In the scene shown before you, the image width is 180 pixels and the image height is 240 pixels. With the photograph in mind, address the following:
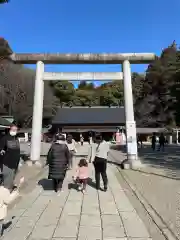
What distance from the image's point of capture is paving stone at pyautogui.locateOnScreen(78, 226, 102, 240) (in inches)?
163

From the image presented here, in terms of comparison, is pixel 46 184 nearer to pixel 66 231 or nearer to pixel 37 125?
pixel 66 231

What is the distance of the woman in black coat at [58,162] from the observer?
23.2 feet

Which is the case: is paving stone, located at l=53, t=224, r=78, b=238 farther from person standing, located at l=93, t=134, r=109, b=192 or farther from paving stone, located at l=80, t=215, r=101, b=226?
person standing, located at l=93, t=134, r=109, b=192

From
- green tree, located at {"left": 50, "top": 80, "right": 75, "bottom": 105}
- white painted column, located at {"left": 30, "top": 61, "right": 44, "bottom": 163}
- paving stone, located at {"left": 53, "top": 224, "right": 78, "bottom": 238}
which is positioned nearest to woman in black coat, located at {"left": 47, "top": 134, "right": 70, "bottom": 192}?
paving stone, located at {"left": 53, "top": 224, "right": 78, "bottom": 238}

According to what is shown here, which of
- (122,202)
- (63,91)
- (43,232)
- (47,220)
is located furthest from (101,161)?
(63,91)

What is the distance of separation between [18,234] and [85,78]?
32.0ft

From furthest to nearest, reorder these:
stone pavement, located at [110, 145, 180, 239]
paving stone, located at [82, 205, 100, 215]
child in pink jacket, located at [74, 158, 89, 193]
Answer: child in pink jacket, located at [74, 158, 89, 193]
paving stone, located at [82, 205, 100, 215]
stone pavement, located at [110, 145, 180, 239]

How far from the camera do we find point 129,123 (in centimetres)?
1275

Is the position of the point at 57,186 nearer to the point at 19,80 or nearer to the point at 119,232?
the point at 119,232

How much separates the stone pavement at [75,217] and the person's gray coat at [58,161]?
1.68 ft

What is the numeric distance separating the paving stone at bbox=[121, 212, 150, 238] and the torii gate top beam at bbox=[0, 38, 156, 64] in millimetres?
8945

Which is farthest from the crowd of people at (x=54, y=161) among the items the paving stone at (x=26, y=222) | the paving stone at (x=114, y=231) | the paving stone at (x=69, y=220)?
the paving stone at (x=114, y=231)

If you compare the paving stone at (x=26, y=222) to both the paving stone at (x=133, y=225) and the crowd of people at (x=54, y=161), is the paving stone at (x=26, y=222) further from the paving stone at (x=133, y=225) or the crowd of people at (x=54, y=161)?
the paving stone at (x=133, y=225)

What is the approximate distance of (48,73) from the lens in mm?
13422
